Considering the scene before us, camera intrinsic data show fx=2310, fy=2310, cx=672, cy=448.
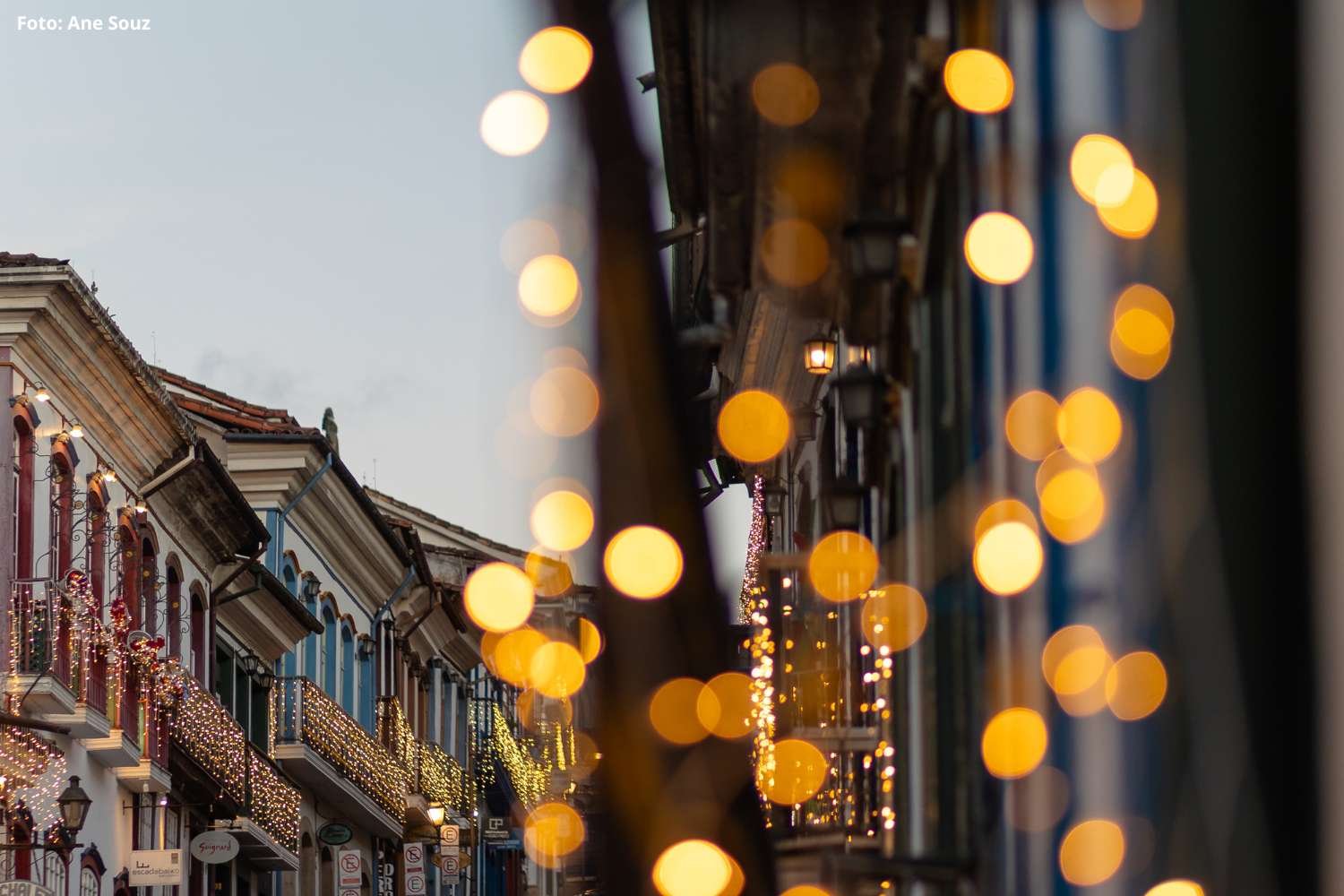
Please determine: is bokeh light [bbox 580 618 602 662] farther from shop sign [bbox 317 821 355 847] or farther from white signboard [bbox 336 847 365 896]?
white signboard [bbox 336 847 365 896]

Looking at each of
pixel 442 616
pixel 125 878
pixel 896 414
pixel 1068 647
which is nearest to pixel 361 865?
pixel 442 616

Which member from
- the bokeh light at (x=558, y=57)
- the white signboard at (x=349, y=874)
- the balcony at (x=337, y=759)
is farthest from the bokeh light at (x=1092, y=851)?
the white signboard at (x=349, y=874)

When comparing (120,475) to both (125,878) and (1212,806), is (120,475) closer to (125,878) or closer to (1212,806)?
(125,878)

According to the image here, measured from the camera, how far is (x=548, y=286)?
1.79 meters

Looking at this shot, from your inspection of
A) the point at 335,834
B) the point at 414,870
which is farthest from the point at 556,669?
the point at 414,870

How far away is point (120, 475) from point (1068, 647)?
23440 mm

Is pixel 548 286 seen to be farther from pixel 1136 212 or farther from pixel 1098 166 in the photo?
pixel 1098 166

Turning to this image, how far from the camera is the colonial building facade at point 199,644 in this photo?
822 inches

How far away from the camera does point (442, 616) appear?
150 feet

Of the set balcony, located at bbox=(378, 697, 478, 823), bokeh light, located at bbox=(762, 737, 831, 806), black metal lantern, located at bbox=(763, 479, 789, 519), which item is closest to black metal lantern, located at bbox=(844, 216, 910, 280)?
bokeh light, located at bbox=(762, 737, 831, 806)

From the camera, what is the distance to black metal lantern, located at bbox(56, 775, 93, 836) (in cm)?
1895

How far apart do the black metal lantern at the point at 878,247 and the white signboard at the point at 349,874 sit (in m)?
32.0

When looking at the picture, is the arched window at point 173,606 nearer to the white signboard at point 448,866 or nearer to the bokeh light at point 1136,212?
the white signboard at point 448,866

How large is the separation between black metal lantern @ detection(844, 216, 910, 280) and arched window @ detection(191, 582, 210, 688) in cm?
2483
